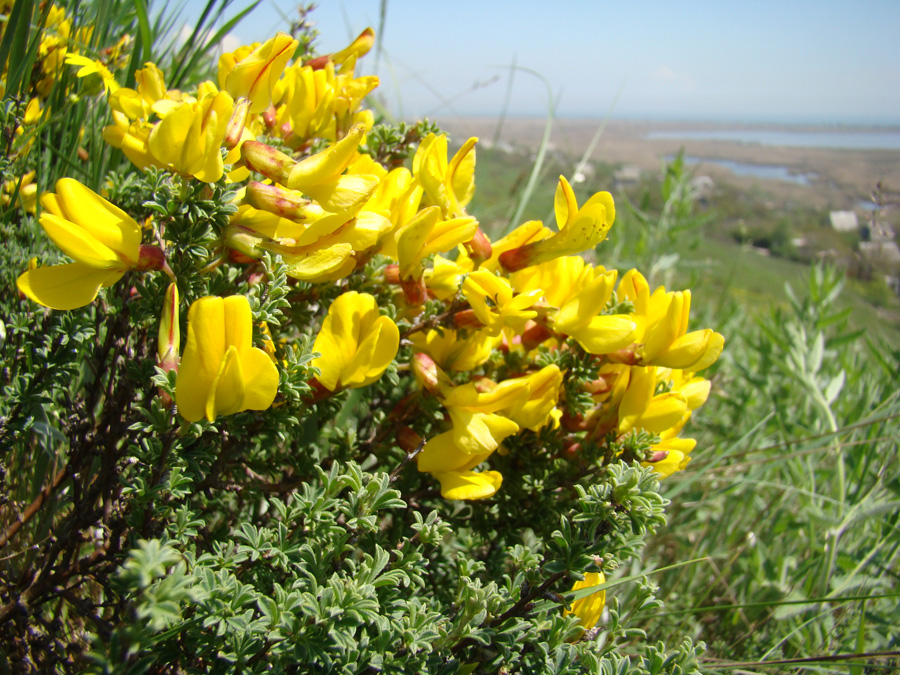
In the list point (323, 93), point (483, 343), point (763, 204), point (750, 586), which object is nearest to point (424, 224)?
point (483, 343)

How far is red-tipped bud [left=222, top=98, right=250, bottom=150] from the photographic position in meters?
0.87

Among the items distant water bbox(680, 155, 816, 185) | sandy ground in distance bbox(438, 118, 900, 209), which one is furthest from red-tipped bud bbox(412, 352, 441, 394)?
distant water bbox(680, 155, 816, 185)

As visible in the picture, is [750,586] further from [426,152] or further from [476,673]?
[426,152]

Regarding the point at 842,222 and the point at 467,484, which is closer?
the point at 467,484

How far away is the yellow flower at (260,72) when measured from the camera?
935 mm

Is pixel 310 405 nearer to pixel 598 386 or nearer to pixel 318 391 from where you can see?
pixel 318 391

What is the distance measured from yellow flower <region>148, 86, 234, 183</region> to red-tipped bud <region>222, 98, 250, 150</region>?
0.21ft

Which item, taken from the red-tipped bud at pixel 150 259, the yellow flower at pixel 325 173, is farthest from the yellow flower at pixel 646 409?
the red-tipped bud at pixel 150 259

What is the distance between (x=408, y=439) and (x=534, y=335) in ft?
1.10

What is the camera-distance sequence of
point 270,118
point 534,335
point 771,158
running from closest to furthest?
point 534,335 < point 270,118 < point 771,158

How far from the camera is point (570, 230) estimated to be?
3.46 ft

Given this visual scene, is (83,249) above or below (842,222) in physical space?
below

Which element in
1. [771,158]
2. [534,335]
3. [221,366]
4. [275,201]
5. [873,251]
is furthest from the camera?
[771,158]

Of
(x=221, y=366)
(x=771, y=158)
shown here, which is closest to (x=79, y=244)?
(x=221, y=366)
